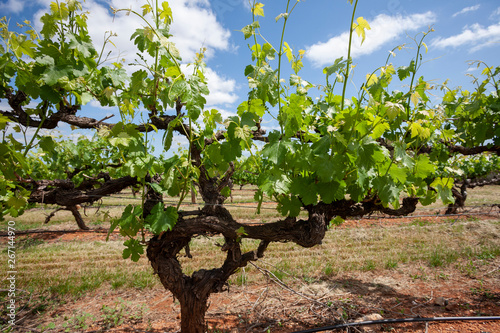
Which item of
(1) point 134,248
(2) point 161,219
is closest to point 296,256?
(1) point 134,248

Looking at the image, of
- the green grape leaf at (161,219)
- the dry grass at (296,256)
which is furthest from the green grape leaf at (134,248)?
the dry grass at (296,256)

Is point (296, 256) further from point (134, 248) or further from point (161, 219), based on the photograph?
point (161, 219)

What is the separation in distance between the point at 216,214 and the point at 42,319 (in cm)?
342

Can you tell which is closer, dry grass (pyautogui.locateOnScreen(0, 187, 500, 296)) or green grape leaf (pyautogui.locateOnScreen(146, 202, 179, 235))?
green grape leaf (pyautogui.locateOnScreen(146, 202, 179, 235))

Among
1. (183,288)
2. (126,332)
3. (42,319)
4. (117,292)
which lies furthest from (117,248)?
(183,288)

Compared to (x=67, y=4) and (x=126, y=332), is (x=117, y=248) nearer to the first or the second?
(x=126, y=332)

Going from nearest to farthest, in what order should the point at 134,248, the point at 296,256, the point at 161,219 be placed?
the point at 161,219 < the point at 134,248 < the point at 296,256

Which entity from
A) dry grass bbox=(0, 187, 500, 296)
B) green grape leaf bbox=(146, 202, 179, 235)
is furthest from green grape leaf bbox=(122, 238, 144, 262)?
dry grass bbox=(0, 187, 500, 296)

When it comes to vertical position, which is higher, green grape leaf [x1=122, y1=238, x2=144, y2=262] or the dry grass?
green grape leaf [x1=122, y1=238, x2=144, y2=262]

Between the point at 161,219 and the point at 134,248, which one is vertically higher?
the point at 161,219

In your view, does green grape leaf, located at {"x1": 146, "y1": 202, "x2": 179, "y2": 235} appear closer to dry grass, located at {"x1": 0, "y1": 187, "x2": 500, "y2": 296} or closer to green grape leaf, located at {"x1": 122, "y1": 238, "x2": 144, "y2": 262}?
green grape leaf, located at {"x1": 122, "y1": 238, "x2": 144, "y2": 262}

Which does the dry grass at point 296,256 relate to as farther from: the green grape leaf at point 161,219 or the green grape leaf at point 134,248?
the green grape leaf at point 161,219

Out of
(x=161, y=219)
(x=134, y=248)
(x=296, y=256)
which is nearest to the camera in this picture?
(x=161, y=219)

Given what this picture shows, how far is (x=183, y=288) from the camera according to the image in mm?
2762
